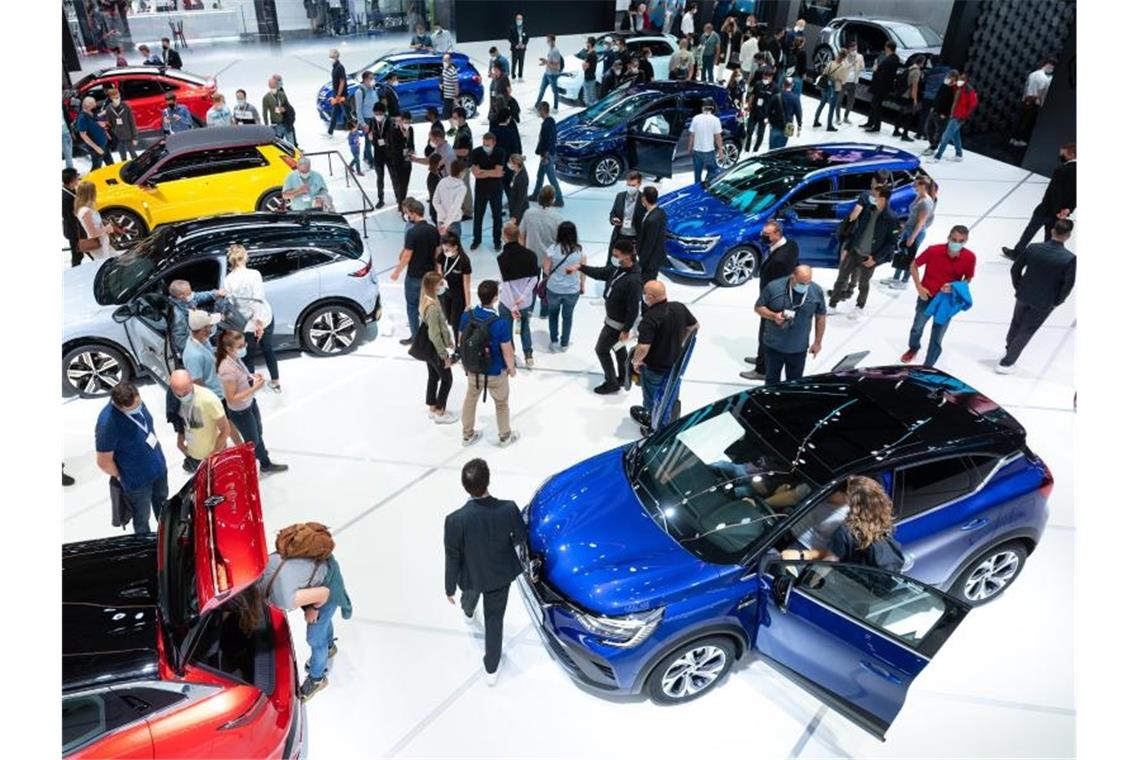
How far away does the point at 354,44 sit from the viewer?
25359 millimetres

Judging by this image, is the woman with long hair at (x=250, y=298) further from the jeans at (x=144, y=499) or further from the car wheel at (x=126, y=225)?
the car wheel at (x=126, y=225)

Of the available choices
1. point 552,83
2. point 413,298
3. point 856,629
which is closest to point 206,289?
point 413,298

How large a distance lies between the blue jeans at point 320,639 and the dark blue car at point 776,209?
6239mm

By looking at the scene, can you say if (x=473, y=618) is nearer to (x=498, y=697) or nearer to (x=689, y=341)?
(x=498, y=697)

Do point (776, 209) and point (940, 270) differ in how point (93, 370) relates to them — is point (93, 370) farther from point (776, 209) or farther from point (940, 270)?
point (940, 270)

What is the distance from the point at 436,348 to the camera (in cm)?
651

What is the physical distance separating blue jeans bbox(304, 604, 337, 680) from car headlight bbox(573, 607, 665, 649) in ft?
5.08

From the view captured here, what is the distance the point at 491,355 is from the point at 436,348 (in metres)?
0.63

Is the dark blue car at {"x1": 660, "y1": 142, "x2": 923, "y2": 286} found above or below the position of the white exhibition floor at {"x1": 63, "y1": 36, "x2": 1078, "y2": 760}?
above

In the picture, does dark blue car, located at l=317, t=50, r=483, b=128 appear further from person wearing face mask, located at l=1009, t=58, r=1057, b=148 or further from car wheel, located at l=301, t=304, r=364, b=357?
person wearing face mask, located at l=1009, t=58, r=1057, b=148

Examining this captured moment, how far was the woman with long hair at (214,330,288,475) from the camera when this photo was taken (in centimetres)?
553

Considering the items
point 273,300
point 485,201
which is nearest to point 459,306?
point 273,300

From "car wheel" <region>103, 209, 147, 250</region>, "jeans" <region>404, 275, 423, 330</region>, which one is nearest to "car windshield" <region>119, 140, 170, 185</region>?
"car wheel" <region>103, 209, 147, 250</region>

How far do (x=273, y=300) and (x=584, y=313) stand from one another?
11.4 ft
